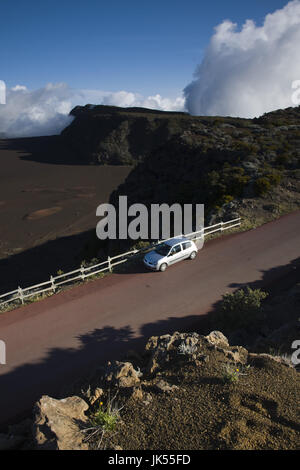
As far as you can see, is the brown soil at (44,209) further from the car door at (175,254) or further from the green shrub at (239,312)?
the green shrub at (239,312)

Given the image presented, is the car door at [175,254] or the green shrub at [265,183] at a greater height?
the green shrub at [265,183]

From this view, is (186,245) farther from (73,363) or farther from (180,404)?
(180,404)

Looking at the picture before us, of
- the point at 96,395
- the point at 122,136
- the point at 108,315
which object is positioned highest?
the point at 122,136

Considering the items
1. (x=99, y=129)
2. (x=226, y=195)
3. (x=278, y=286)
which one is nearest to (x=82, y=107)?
(x=99, y=129)

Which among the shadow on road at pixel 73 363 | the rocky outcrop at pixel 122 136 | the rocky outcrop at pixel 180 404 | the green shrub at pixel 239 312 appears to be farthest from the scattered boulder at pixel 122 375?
the rocky outcrop at pixel 122 136

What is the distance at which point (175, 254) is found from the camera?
15.5 metres

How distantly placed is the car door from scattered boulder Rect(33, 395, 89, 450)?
9531mm

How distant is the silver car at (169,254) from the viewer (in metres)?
15.0

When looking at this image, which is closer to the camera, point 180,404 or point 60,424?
point 60,424

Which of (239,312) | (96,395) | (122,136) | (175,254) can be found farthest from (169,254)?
(122,136)

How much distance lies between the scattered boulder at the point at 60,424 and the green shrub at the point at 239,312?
20.4 feet

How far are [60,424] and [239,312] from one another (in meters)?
7.32

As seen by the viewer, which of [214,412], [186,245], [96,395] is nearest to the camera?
[214,412]

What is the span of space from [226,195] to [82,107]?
580 feet
